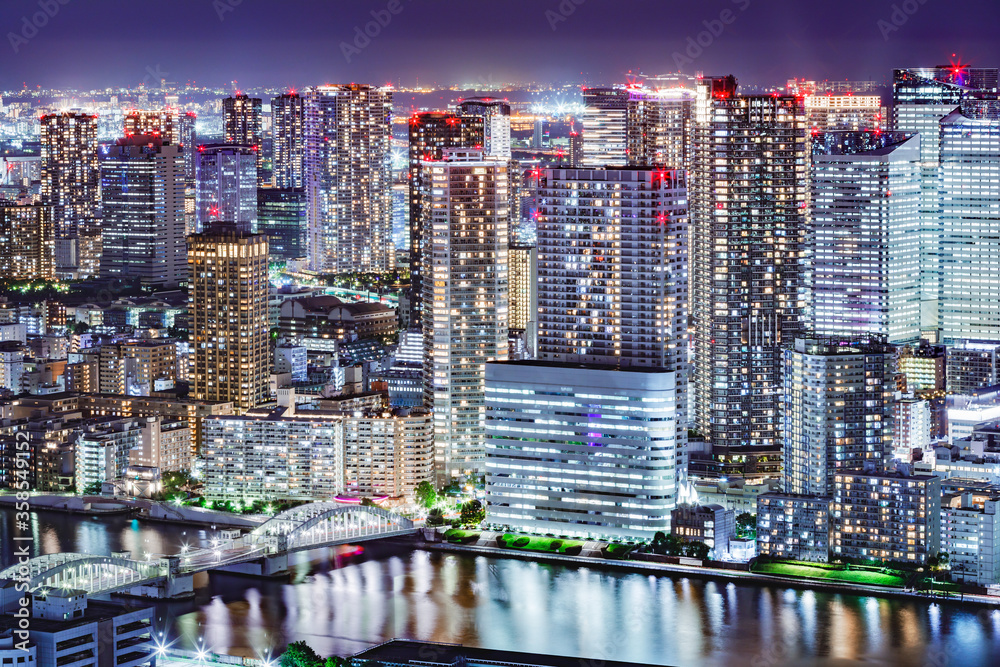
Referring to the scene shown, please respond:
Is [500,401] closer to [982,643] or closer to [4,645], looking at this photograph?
[982,643]

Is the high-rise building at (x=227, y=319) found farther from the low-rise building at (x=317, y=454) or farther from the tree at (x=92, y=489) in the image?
the tree at (x=92, y=489)

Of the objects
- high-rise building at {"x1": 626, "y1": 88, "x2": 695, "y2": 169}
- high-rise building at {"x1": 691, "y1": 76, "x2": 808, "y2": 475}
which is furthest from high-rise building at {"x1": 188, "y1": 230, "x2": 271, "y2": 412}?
high-rise building at {"x1": 626, "y1": 88, "x2": 695, "y2": 169}

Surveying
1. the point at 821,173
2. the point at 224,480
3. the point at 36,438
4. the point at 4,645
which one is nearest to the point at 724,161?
the point at 821,173

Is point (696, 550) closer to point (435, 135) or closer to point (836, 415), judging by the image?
point (836, 415)

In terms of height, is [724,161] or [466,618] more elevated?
[724,161]

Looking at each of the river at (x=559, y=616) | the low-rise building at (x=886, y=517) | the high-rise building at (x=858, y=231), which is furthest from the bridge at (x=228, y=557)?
the high-rise building at (x=858, y=231)

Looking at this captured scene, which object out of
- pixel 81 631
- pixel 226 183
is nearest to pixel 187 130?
Answer: pixel 226 183
